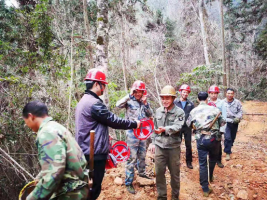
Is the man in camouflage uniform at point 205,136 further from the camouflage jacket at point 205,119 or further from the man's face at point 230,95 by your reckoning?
the man's face at point 230,95

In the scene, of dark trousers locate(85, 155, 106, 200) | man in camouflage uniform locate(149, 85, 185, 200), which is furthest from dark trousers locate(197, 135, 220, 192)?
dark trousers locate(85, 155, 106, 200)

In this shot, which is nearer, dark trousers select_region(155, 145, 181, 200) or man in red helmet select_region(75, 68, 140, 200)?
man in red helmet select_region(75, 68, 140, 200)

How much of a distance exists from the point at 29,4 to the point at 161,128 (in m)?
9.70

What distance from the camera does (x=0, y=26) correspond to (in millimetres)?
8273

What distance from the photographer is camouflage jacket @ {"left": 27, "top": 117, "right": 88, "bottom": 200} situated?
154cm

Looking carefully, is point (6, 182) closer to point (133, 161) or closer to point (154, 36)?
point (133, 161)

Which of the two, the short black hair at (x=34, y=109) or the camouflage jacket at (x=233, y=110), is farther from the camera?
the camouflage jacket at (x=233, y=110)

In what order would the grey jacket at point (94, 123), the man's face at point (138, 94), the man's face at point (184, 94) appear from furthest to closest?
the man's face at point (184, 94)
the man's face at point (138, 94)
the grey jacket at point (94, 123)

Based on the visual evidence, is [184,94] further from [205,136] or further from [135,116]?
[135,116]

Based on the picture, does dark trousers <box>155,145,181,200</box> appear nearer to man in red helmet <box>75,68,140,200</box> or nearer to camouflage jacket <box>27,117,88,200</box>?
man in red helmet <box>75,68,140,200</box>

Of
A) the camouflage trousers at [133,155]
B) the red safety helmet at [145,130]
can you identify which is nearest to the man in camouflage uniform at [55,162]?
the red safety helmet at [145,130]

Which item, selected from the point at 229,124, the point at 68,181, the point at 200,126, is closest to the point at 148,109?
the point at 200,126

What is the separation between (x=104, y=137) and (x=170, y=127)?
3.81ft

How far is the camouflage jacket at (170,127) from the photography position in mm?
3089
